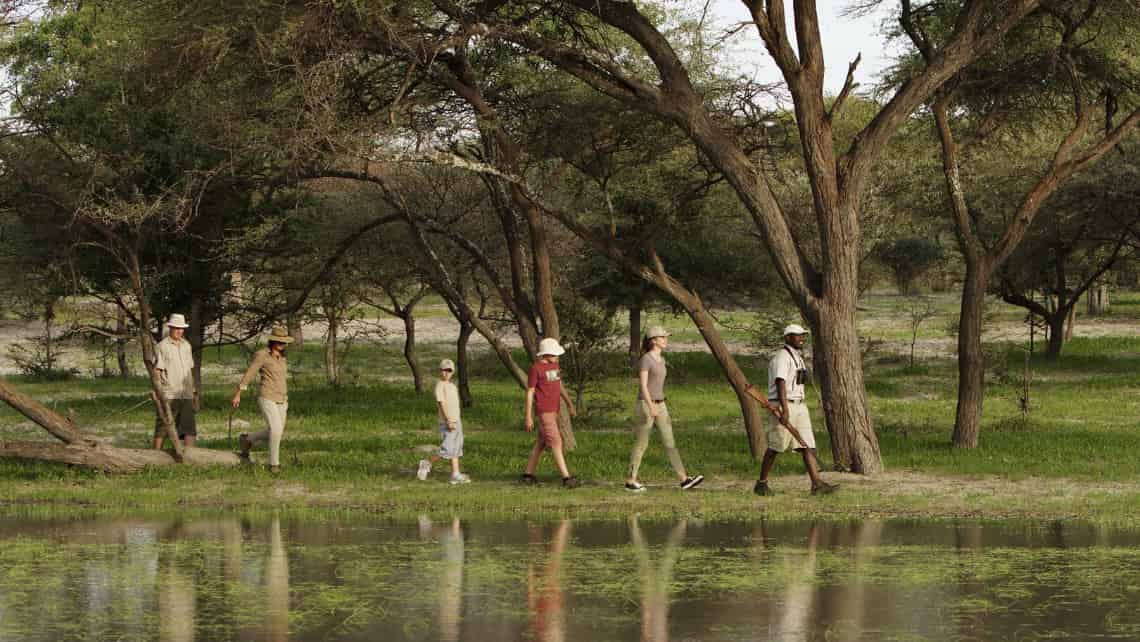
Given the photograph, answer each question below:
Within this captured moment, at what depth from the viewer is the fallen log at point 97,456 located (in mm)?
18859

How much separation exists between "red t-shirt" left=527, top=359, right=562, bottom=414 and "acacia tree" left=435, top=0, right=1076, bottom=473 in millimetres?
2985

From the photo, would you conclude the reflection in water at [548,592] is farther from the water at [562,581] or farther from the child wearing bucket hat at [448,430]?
the child wearing bucket hat at [448,430]

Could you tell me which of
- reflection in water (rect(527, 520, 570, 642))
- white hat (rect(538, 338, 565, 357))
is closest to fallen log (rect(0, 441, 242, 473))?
white hat (rect(538, 338, 565, 357))

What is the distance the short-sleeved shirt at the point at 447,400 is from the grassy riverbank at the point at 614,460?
79cm

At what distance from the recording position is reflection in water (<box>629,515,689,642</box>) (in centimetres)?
955

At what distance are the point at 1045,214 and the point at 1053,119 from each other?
41.4 ft

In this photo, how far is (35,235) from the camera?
27.9m

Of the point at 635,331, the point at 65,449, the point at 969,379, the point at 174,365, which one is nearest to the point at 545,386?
the point at 174,365

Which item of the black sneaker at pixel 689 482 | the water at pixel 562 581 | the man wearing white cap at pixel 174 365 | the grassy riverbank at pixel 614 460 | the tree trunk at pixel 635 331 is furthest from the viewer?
the tree trunk at pixel 635 331

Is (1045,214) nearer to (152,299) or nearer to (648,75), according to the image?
(648,75)

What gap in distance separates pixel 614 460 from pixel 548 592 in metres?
10.7

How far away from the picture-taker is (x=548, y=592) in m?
10.9

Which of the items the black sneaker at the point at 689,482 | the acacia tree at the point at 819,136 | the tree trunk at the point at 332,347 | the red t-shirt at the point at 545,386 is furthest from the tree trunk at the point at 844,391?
the tree trunk at the point at 332,347

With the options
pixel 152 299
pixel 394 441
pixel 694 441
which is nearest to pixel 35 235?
pixel 152 299
